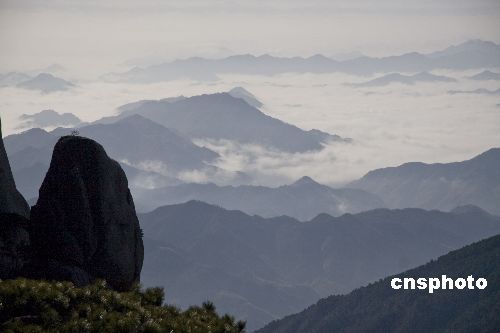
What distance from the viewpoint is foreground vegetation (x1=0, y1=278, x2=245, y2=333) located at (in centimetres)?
5172

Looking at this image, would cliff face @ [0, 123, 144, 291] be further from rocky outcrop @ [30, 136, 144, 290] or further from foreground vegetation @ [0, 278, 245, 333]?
foreground vegetation @ [0, 278, 245, 333]

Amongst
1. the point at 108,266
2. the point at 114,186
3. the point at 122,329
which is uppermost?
the point at 114,186

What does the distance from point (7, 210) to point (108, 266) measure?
7.91 meters

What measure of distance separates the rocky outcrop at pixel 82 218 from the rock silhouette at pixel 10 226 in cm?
88

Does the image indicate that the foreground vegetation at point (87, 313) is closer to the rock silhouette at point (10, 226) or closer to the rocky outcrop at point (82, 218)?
the rock silhouette at point (10, 226)

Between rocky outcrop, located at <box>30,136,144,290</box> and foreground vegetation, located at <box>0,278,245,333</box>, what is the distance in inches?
420

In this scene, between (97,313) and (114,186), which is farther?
(114,186)

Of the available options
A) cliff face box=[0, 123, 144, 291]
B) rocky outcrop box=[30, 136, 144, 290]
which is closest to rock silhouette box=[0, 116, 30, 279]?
cliff face box=[0, 123, 144, 291]

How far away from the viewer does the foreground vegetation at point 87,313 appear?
5172 cm

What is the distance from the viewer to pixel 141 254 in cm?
7588

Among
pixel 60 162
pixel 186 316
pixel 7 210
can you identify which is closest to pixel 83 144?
pixel 60 162

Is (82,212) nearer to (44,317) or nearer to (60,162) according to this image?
(60,162)

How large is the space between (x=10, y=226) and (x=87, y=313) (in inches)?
721

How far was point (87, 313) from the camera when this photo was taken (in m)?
54.2
